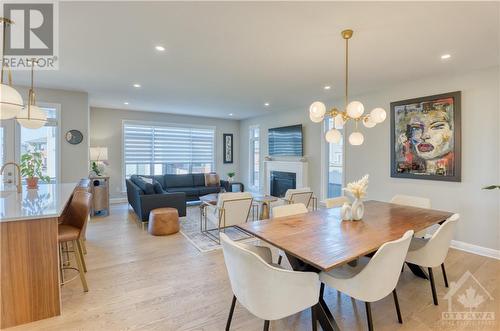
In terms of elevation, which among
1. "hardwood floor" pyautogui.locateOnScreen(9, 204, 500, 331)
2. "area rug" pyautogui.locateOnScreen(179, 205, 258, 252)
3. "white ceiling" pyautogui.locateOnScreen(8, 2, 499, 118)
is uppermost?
"white ceiling" pyautogui.locateOnScreen(8, 2, 499, 118)

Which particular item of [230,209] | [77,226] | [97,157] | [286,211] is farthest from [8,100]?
[97,157]

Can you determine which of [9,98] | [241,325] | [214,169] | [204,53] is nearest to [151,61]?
[204,53]

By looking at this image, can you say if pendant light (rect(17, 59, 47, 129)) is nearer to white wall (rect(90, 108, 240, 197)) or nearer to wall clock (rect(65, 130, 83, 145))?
wall clock (rect(65, 130, 83, 145))

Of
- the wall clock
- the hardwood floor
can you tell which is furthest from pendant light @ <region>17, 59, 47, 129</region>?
the wall clock

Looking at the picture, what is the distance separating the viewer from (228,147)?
28.8ft

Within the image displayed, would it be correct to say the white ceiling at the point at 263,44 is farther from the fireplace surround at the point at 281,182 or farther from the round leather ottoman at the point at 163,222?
the fireplace surround at the point at 281,182

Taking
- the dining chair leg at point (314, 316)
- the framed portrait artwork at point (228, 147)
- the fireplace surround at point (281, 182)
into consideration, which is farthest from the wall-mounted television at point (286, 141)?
the dining chair leg at point (314, 316)

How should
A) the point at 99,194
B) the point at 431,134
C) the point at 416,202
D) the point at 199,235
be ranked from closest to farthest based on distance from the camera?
the point at 416,202 < the point at 431,134 < the point at 199,235 < the point at 99,194

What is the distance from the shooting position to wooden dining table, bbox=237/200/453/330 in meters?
1.64

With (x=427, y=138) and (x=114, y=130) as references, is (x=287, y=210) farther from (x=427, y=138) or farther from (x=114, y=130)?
(x=114, y=130)

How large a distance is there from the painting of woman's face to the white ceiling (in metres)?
0.66

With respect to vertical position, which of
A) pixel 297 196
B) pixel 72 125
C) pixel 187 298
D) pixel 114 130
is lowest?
pixel 187 298

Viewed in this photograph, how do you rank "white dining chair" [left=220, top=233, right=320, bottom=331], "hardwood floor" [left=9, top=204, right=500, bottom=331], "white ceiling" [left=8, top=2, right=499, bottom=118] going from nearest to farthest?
1. "white dining chair" [left=220, top=233, right=320, bottom=331]
2. "hardwood floor" [left=9, top=204, right=500, bottom=331]
3. "white ceiling" [left=8, top=2, right=499, bottom=118]

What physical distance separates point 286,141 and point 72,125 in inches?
193
